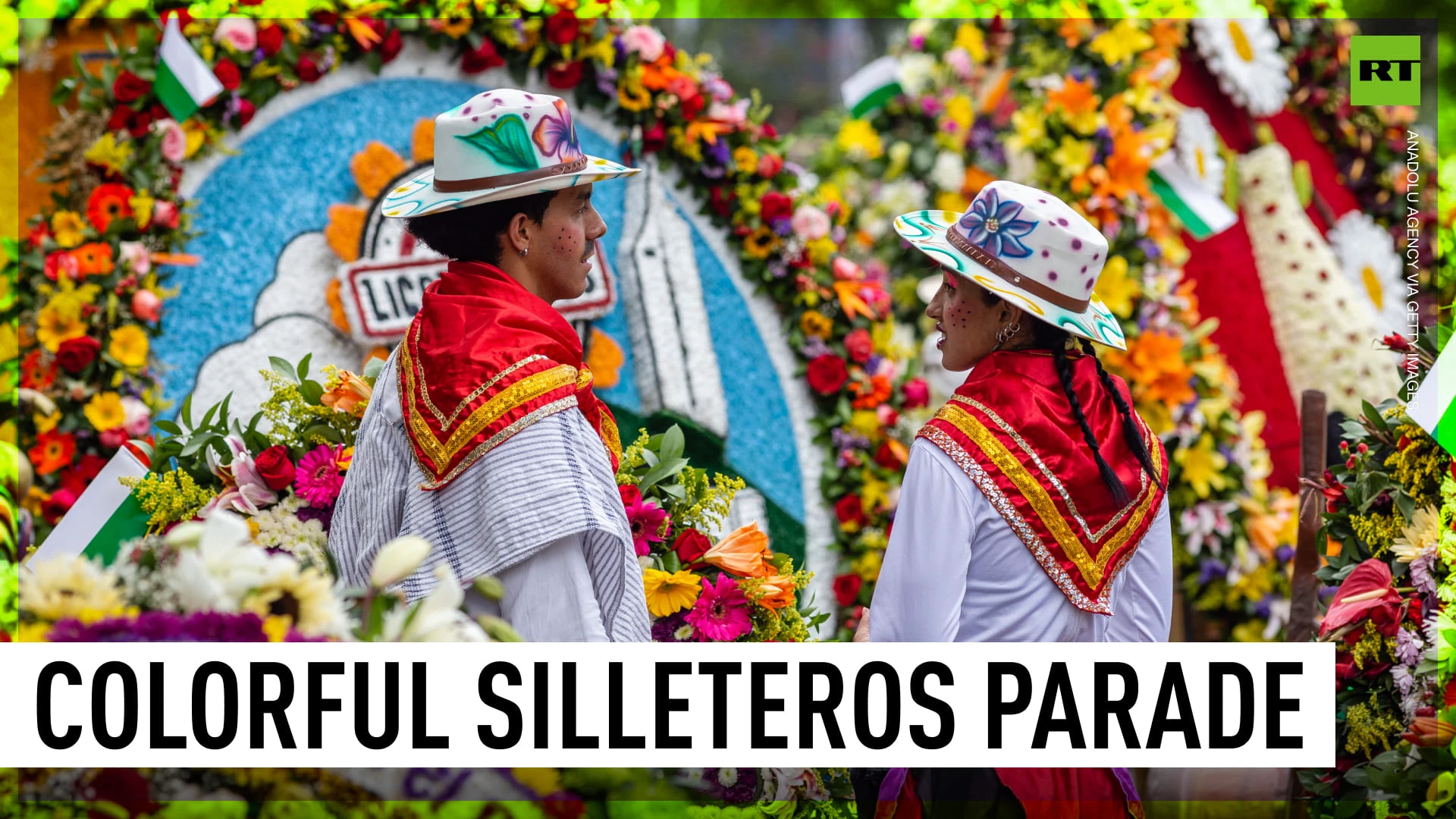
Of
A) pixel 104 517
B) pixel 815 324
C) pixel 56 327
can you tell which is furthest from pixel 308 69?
pixel 104 517

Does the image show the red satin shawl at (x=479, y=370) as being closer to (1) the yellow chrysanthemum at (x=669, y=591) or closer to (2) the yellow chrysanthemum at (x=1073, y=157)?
(1) the yellow chrysanthemum at (x=669, y=591)

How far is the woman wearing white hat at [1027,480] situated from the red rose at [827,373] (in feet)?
6.85

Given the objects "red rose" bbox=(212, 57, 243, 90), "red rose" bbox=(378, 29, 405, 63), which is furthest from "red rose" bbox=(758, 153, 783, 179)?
"red rose" bbox=(212, 57, 243, 90)

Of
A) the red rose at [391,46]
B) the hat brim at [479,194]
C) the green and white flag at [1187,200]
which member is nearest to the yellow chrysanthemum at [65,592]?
the hat brim at [479,194]

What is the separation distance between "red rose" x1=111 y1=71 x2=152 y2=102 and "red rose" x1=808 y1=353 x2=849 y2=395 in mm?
2507

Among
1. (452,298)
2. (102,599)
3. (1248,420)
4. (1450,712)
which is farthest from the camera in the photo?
(1248,420)

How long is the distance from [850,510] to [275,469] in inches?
99.6

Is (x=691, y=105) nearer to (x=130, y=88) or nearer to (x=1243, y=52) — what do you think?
(x=130, y=88)

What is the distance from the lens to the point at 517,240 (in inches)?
96.5

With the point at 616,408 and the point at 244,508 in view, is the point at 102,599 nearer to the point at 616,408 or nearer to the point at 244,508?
the point at 244,508

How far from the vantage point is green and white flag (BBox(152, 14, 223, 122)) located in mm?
4230

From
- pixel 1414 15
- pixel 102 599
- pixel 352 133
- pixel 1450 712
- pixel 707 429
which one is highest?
pixel 1414 15

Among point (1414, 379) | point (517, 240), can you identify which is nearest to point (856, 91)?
point (1414, 379)

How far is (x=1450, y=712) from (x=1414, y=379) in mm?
1030
